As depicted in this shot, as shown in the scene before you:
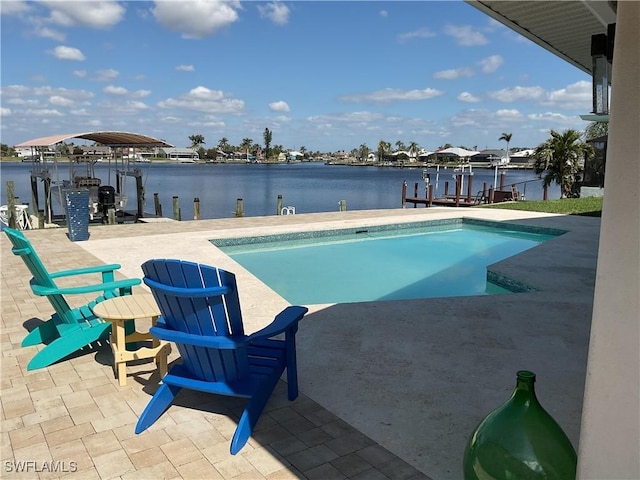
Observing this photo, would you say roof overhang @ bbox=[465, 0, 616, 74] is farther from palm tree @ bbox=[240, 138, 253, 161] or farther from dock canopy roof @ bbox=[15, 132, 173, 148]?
palm tree @ bbox=[240, 138, 253, 161]

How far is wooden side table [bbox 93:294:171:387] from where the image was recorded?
3355 millimetres

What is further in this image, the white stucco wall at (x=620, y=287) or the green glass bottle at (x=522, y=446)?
the green glass bottle at (x=522, y=446)

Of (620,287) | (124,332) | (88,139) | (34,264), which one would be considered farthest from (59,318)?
(88,139)

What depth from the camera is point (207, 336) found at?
266 cm

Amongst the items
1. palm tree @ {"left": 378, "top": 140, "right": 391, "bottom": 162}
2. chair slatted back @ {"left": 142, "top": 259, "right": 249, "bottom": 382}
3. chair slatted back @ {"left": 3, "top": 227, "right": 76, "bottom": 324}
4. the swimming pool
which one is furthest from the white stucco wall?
palm tree @ {"left": 378, "top": 140, "right": 391, "bottom": 162}

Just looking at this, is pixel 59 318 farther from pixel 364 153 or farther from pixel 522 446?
pixel 364 153

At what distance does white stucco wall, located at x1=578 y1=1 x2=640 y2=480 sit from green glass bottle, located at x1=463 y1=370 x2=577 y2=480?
434 millimetres

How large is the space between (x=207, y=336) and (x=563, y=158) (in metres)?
26.9

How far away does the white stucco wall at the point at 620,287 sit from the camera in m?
1.33

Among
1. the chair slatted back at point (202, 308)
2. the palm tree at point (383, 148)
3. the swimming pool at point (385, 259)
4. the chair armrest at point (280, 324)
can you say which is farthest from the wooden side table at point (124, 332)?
the palm tree at point (383, 148)

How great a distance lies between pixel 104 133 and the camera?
13.6m

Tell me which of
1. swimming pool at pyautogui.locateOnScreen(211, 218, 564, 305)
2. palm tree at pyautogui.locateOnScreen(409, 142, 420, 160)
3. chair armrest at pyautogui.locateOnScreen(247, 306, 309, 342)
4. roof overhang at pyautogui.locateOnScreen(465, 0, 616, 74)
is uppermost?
palm tree at pyautogui.locateOnScreen(409, 142, 420, 160)

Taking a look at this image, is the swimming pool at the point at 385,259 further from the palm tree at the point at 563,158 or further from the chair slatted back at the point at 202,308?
the palm tree at the point at 563,158

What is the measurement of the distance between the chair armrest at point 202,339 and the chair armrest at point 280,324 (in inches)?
3.3
